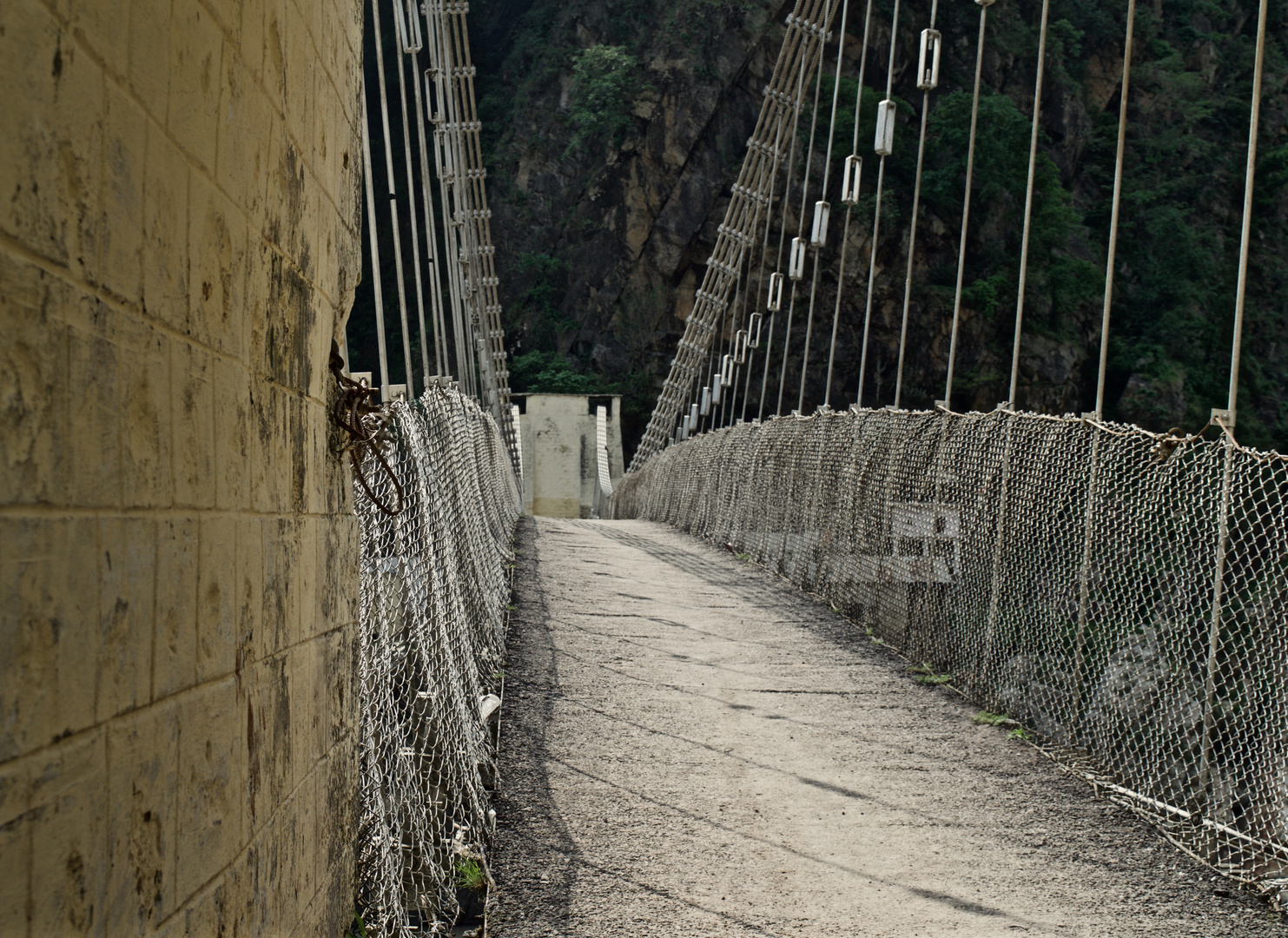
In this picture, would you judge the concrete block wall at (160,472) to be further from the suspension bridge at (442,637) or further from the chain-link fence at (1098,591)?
the chain-link fence at (1098,591)

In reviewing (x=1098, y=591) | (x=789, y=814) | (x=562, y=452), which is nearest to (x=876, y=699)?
(x=1098, y=591)

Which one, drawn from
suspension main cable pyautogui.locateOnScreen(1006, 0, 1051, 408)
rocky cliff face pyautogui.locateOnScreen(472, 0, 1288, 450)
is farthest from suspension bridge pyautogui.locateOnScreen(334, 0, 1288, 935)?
rocky cliff face pyautogui.locateOnScreen(472, 0, 1288, 450)

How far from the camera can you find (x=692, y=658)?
5746 mm

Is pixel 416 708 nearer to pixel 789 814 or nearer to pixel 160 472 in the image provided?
pixel 789 814

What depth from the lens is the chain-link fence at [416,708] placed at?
2709 mm

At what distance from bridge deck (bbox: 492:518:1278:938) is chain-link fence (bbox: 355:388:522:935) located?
15 cm

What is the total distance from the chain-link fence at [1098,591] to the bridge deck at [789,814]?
18 cm

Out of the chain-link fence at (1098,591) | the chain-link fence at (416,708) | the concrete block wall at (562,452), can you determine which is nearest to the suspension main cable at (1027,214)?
the chain-link fence at (1098,591)

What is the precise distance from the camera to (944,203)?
3050cm

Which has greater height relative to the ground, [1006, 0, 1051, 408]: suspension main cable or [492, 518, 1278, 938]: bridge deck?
[1006, 0, 1051, 408]: suspension main cable

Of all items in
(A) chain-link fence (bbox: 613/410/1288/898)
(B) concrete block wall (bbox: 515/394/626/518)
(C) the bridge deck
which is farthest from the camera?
(B) concrete block wall (bbox: 515/394/626/518)

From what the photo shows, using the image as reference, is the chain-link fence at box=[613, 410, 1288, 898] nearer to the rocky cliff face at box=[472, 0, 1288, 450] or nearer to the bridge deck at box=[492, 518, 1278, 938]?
the bridge deck at box=[492, 518, 1278, 938]

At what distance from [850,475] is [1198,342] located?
2448cm

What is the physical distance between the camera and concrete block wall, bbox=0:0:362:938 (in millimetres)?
956
